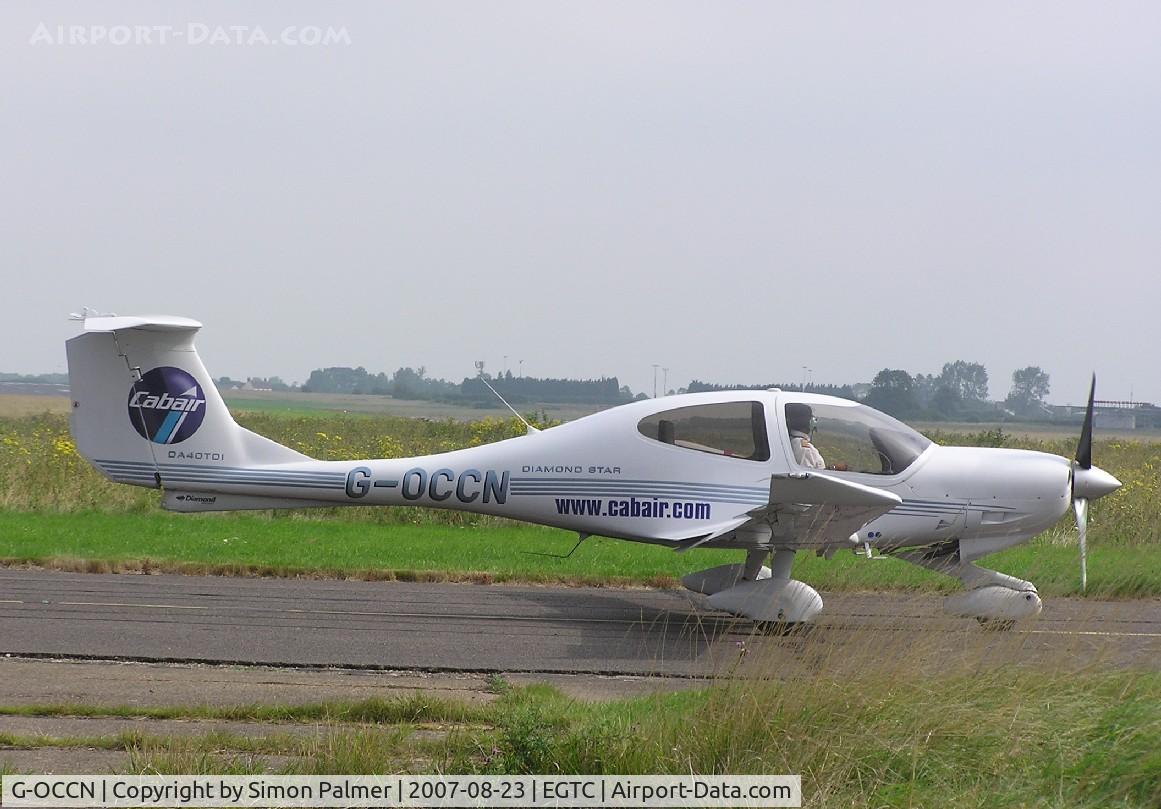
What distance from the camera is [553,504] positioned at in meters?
12.7

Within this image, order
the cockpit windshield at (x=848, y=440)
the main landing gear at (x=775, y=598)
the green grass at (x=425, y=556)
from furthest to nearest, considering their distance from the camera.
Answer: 1. the green grass at (x=425, y=556)
2. the cockpit windshield at (x=848, y=440)
3. the main landing gear at (x=775, y=598)

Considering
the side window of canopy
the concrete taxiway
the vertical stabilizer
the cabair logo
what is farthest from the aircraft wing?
the cabair logo

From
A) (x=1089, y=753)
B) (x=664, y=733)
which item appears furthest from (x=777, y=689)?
(x=1089, y=753)

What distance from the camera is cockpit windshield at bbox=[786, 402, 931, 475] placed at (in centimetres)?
1217

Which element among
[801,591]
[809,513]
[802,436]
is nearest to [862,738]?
[801,591]

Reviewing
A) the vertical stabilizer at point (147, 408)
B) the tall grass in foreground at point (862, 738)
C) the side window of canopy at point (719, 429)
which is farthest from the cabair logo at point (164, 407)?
the tall grass in foreground at point (862, 738)

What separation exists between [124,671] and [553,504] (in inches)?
194

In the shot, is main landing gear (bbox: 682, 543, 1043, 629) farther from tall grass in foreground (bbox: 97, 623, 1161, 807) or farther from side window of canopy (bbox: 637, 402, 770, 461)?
tall grass in foreground (bbox: 97, 623, 1161, 807)

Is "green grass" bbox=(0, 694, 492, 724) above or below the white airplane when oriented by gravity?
below

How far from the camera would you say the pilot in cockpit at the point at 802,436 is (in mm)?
12117

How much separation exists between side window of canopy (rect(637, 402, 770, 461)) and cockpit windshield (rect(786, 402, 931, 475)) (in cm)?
32

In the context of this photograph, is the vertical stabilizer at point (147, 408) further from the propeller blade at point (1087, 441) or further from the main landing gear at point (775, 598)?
the propeller blade at point (1087, 441)

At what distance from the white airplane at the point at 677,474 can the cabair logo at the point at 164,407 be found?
0.02 meters

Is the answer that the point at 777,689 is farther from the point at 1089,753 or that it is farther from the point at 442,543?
the point at 442,543
